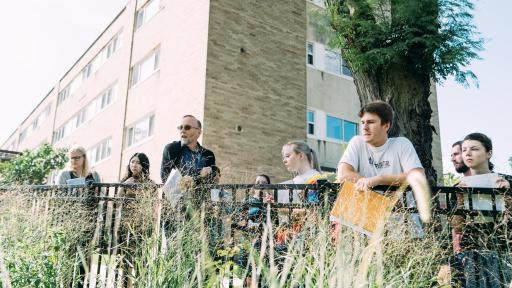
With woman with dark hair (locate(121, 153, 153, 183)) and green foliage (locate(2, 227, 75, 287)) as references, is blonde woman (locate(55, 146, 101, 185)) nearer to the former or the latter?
woman with dark hair (locate(121, 153, 153, 183))

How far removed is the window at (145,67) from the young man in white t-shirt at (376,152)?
1319 centimetres

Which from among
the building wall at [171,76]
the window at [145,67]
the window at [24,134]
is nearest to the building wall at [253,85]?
the building wall at [171,76]

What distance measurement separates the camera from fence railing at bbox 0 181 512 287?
2.51 m

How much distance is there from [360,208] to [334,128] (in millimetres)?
12500

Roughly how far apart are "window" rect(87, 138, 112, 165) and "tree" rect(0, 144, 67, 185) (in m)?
1.82

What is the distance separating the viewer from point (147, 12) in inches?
668

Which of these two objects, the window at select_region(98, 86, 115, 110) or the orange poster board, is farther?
the window at select_region(98, 86, 115, 110)

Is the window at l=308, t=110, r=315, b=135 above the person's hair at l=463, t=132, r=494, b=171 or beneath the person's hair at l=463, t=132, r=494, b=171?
above

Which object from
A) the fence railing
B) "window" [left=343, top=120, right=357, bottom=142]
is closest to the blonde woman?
the fence railing

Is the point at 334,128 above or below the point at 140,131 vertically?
above

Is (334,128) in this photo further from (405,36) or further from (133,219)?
(133,219)

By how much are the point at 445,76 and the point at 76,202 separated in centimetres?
595

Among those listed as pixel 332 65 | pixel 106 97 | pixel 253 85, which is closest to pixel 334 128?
pixel 332 65

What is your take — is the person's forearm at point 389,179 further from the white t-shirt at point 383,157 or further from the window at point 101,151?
the window at point 101,151
